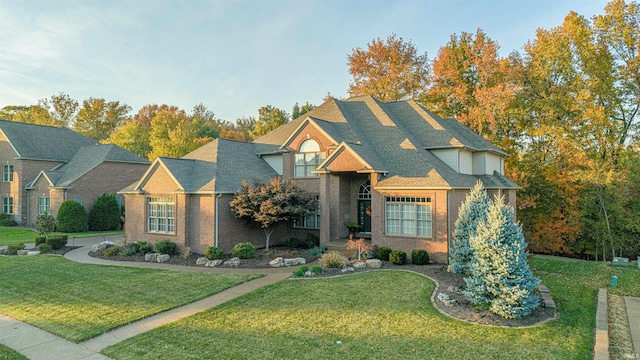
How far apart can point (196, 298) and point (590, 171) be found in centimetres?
2498

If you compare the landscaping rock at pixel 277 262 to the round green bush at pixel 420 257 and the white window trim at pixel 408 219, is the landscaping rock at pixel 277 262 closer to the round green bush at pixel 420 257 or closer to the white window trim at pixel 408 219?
the white window trim at pixel 408 219

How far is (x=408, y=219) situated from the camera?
17.4 metres

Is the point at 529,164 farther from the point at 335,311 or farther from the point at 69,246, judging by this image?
the point at 69,246

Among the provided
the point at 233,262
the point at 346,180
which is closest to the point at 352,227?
the point at 346,180

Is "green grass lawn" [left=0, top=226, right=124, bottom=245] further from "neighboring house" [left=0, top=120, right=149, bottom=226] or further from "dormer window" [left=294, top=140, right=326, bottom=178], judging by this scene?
"dormer window" [left=294, top=140, right=326, bottom=178]

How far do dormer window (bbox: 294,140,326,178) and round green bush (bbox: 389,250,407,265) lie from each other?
7342 millimetres

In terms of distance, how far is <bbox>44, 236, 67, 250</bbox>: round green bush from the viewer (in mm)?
20938

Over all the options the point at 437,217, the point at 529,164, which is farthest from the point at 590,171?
the point at 437,217

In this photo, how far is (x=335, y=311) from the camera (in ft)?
32.2

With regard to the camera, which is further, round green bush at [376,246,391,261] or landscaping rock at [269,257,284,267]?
round green bush at [376,246,391,261]

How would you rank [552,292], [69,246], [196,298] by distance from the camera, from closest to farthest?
1. [196,298]
2. [552,292]
3. [69,246]

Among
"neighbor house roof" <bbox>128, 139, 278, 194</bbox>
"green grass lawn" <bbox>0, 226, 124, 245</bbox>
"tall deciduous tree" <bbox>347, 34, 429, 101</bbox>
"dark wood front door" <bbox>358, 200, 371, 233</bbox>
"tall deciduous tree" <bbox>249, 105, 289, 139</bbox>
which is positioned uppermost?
"tall deciduous tree" <bbox>347, 34, 429, 101</bbox>

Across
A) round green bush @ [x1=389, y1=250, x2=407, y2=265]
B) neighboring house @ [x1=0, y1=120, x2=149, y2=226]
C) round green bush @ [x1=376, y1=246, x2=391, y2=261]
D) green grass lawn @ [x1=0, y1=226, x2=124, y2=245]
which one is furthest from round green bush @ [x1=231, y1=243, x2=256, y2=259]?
neighboring house @ [x1=0, y1=120, x2=149, y2=226]

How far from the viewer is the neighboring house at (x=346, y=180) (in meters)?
17.3
